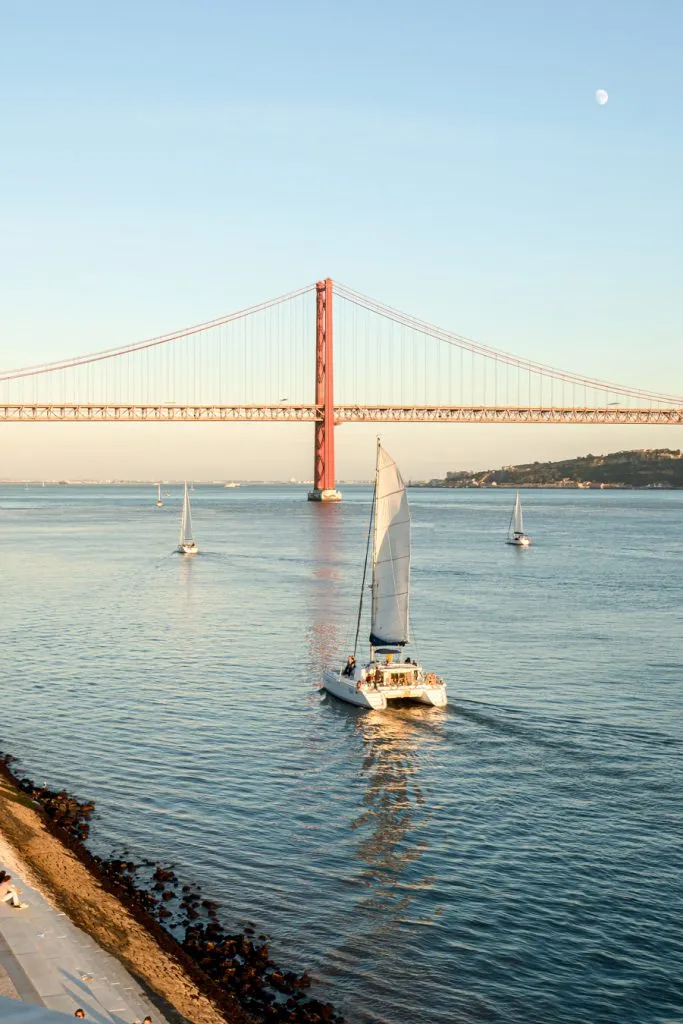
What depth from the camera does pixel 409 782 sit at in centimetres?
2553

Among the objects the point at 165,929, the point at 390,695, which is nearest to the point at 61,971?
the point at 165,929

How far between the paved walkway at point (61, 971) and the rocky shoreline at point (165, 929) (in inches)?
14.8

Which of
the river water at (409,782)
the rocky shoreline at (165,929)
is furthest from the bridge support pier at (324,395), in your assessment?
the rocky shoreline at (165,929)

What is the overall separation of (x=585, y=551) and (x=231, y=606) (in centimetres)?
4621

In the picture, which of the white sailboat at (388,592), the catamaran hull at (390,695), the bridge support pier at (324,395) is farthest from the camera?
the bridge support pier at (324,395)

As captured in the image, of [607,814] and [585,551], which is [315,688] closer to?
[607,814]

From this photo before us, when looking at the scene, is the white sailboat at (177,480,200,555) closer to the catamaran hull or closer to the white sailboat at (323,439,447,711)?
the white sailboat at (323,439,447,711)

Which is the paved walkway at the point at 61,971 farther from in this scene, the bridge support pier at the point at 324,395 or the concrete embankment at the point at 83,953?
the bridge support pier at the point at 324,395

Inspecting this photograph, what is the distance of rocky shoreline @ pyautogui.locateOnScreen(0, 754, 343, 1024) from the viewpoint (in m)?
14.7

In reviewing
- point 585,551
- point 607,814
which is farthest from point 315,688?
point 585,551

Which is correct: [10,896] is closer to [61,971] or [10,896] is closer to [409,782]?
[61,971]

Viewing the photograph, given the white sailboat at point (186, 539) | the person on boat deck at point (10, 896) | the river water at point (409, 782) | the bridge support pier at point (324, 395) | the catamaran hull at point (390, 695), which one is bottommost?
the river water at point (409, 782)

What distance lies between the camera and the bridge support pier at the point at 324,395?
524ft

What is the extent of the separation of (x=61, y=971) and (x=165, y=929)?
3146 mm
